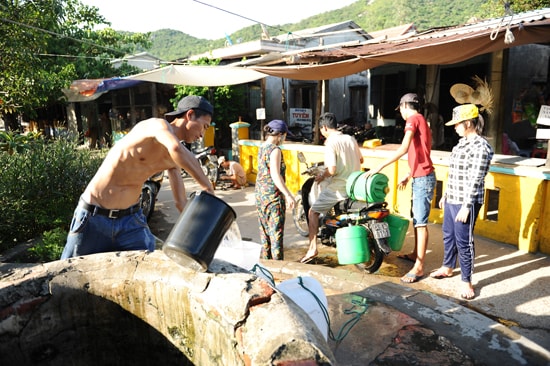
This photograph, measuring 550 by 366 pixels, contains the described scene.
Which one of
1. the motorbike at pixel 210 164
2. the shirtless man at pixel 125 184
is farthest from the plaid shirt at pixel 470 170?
the motorbike at pixel 210 164

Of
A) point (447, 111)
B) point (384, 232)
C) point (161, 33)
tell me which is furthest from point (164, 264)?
point (161, 33)

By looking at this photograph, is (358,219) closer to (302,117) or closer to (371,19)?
(302,117)

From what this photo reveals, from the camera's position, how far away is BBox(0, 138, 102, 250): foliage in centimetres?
455

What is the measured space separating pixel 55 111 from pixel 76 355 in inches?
932

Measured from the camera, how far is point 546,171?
4895 millimetres

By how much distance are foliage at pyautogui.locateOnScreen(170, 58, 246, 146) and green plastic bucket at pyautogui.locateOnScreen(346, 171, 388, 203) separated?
9.47 m

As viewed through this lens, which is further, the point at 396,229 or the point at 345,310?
the point at 396,229

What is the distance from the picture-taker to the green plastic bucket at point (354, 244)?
438cm

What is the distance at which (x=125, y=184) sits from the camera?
2.92 metres

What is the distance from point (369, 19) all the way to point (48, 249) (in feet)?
176

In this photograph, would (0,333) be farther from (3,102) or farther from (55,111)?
(55,111)

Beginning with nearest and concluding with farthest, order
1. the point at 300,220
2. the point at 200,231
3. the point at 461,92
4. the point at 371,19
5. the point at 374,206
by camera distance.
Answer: the point at 200,231 < the point at 374,206 < the point at 300,220 < the point at 461,92 < the point at 371,19

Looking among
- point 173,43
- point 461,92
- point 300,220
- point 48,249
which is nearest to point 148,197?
point 300,220

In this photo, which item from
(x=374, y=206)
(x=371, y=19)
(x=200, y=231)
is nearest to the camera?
(x=200, y=231)
